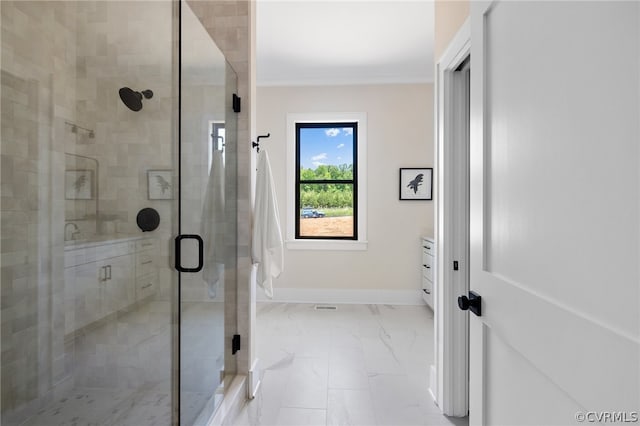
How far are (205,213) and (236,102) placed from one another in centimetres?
73

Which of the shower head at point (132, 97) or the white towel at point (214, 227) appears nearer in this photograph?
the shower head at point (132, 97)

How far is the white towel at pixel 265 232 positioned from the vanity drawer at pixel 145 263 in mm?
767

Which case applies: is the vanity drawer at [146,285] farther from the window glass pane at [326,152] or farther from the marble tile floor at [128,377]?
the window glass pane at [326,152]

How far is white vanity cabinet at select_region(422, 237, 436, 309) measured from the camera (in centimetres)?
356

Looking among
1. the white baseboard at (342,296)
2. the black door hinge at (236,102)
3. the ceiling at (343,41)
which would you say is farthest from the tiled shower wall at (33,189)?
the white baseboard at (342,296)

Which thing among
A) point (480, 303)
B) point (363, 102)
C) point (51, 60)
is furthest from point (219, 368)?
point (363, 102)

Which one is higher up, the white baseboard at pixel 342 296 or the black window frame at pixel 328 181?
the black window frame at pixel 328 181

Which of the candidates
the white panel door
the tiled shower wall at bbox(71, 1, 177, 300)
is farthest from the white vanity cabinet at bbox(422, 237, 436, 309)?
the tiled shower wall at bbox(71, 1, 177, 300)

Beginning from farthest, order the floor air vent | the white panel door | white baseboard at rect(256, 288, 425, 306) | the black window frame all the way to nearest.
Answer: the black window frame < white baseboard at rect(256, 288, 425, 306) < the floor air vent < the white panel door

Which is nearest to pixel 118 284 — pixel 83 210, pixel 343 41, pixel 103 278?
pixel 103 278

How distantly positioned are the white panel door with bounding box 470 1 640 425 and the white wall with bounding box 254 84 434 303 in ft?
9.99

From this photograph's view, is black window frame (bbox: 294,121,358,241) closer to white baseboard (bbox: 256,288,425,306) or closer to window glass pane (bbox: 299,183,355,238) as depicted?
window glass pane (bbox: 299,183,355,238)

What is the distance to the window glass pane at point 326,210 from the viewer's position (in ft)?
14.1

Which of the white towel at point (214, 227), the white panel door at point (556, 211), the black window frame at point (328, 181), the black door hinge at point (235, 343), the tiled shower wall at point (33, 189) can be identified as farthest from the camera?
the black window frame at point (328, 181)
